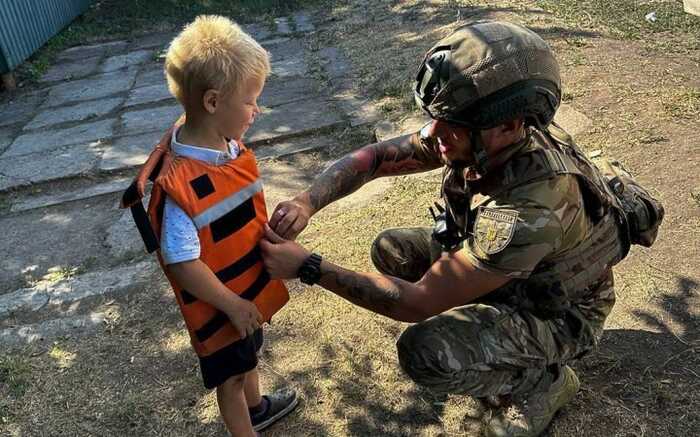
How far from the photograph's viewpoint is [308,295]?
130 inches

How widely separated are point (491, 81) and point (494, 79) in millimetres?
11

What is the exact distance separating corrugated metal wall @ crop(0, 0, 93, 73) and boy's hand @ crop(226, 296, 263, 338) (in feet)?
23.6

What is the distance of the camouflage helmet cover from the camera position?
1931mm

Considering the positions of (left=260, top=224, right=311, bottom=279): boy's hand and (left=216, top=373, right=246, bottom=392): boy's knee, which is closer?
(left=260, top=224, right=311, bottom=279): boy's hand

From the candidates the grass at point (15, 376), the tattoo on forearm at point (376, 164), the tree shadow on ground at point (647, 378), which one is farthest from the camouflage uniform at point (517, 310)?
the grass at point (15, 376)

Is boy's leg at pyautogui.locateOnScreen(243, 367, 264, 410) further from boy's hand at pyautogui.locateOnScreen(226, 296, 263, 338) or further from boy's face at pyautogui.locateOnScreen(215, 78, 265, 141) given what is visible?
boy's face at pyautogui.locateOnScreen(215, 78, 265, 141)

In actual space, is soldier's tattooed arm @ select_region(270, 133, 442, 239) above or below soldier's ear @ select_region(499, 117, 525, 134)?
below

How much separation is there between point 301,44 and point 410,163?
5772 millimetres

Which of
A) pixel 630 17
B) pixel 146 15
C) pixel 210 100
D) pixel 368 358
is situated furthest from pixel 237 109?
pixel 146 15

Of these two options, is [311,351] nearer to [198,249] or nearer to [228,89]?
[198,249]

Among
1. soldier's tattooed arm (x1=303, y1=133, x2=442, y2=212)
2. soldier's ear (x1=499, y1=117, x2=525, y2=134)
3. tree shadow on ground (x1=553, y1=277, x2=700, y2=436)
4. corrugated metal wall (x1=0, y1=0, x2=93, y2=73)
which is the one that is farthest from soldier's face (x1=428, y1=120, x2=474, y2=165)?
corrugated metal wall (x1=0, y1=0, x2=93, y2=73)

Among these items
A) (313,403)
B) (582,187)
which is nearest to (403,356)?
(313,403)

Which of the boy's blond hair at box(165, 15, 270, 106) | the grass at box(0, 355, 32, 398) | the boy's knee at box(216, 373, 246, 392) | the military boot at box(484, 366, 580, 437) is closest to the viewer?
the boy's blond hair at box(165, 15, 270, 106)

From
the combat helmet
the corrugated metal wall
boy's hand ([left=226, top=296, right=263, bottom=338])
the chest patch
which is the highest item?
the combat helmet
